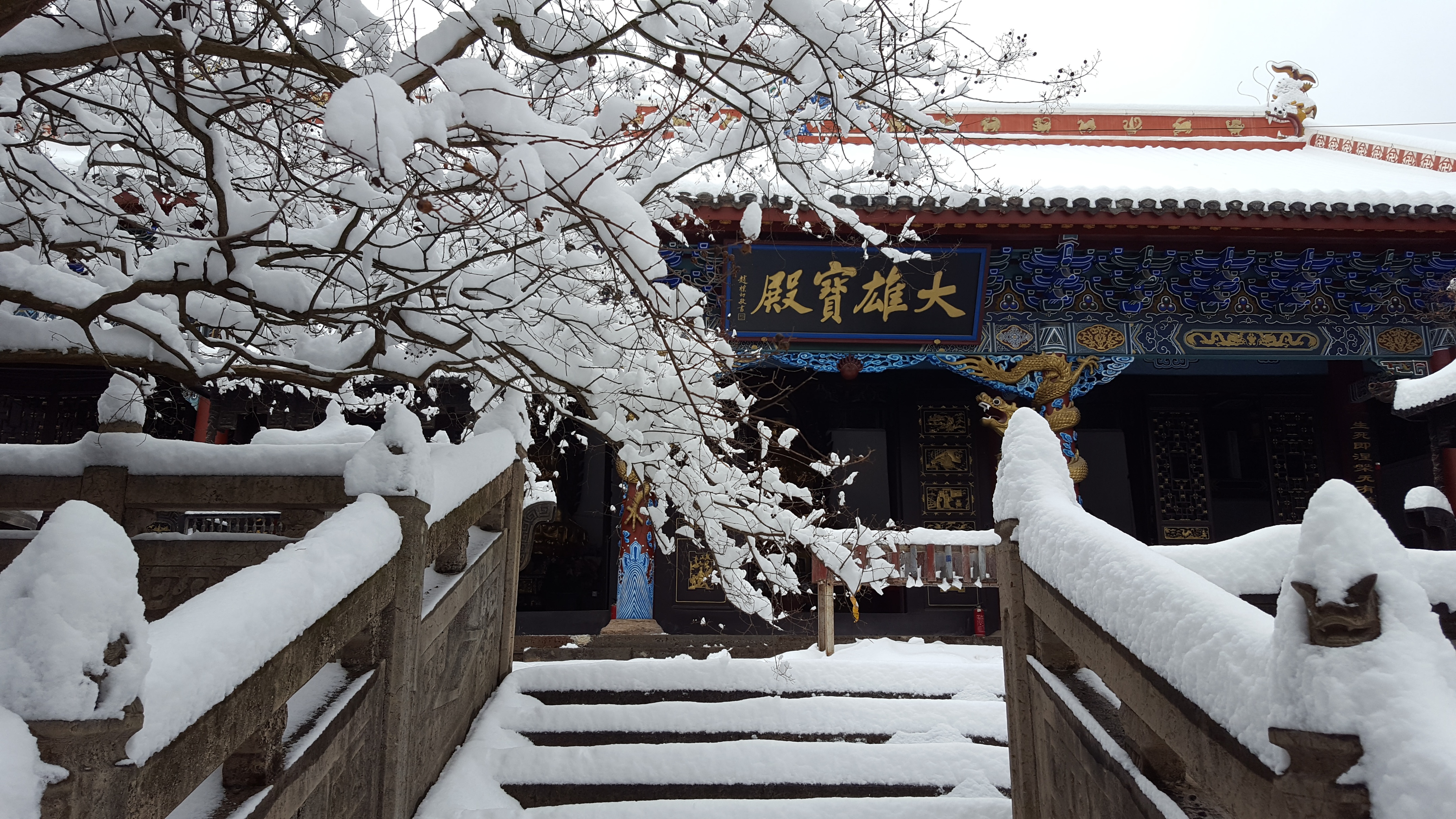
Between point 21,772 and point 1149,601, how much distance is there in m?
2.19

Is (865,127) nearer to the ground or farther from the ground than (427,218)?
farther from the ground

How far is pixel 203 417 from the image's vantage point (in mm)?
8070

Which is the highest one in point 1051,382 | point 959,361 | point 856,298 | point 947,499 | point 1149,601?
point 856,298

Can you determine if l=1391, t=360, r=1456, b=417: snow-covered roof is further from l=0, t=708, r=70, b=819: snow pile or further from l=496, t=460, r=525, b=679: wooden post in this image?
l=0, t=708, r=70, b=819: snow pile

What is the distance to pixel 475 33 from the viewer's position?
2.12 metres

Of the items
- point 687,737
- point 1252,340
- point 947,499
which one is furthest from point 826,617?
point 1252,340

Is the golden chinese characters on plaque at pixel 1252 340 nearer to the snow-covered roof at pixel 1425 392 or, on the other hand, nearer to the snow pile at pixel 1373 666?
the snow-covered roof at pixel 1425 392

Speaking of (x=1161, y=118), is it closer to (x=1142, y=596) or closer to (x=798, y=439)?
(x=798, y=439)

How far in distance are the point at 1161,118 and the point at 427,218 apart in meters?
11.1

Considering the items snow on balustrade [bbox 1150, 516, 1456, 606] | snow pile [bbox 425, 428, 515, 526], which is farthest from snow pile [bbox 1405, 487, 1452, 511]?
snow pile [bbox 425, 428, 515, 526]

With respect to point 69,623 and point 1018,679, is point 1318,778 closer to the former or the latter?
point 1018,679

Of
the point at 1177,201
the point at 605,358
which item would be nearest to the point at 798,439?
the point at 1177,201

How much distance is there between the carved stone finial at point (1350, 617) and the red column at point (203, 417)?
29.0 feet

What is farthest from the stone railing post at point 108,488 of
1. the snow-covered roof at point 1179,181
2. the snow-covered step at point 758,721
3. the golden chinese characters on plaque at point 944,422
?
the golden chinese characters on plaque at point 944,422
